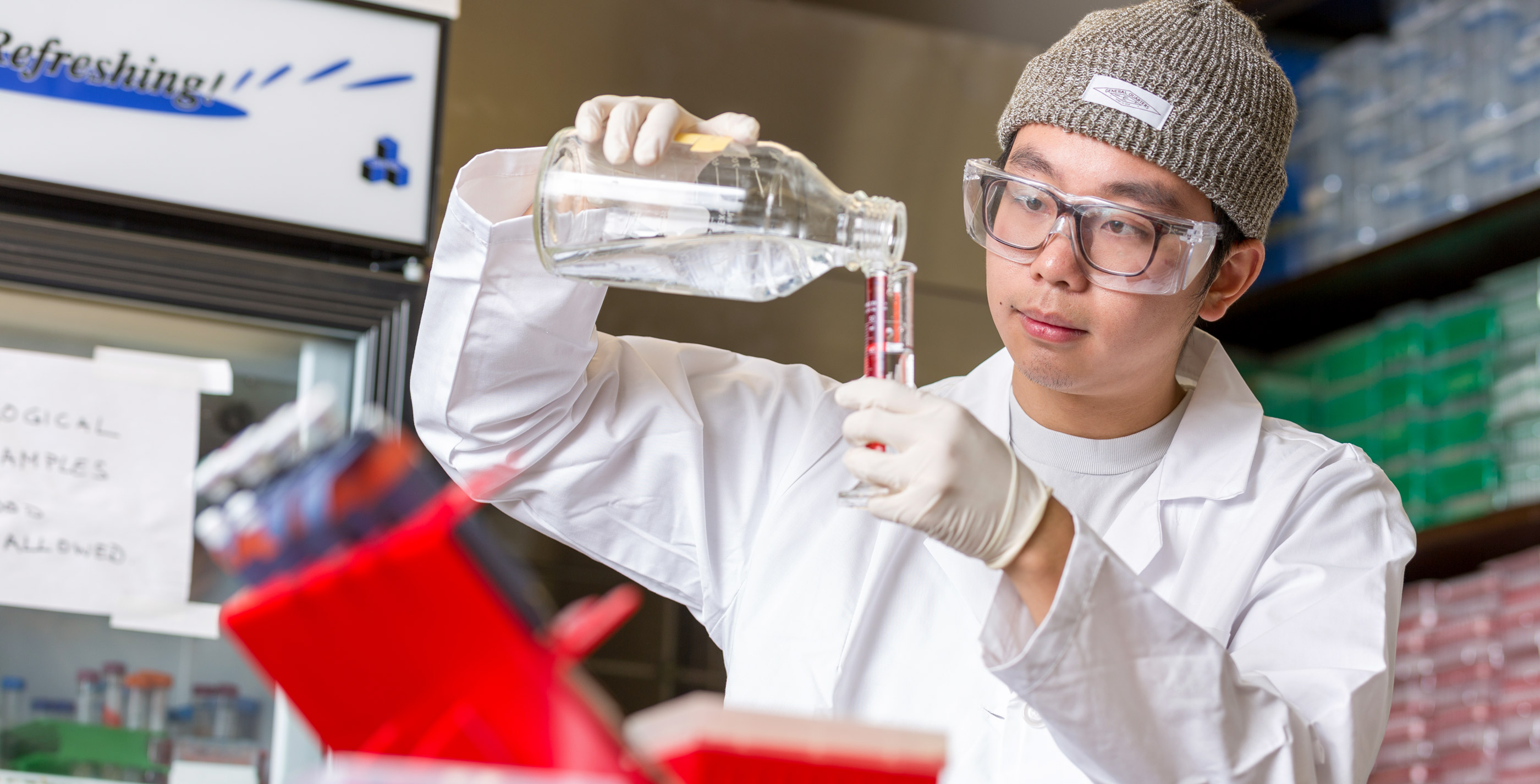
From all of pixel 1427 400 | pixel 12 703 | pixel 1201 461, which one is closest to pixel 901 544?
pixel 1201 461

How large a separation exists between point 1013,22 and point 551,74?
1.01 meters

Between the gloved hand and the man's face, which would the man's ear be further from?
the gloved hand

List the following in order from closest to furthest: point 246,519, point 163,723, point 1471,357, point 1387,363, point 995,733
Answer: point 246,519 → point 995,733 → point 163,723 → point 1471,357 → point 1387,363

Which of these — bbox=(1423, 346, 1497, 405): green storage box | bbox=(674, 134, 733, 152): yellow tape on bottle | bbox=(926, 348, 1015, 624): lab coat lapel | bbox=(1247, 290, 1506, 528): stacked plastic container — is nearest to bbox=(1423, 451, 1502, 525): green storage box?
bbox=(1247, 290, 1506, 528): stacked plastic container

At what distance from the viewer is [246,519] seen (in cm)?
54

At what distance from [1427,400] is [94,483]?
214cm

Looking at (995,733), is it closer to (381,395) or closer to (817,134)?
(381,395)

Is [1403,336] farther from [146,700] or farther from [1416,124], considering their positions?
[146,700]

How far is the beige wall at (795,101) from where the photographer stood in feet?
7.96

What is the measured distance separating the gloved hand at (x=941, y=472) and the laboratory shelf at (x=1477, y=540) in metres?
1.53

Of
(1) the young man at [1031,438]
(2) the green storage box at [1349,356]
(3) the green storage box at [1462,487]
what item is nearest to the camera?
(1) the young man at [1031,438]

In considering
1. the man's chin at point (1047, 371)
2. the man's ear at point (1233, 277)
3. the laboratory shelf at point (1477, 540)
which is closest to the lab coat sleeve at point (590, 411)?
the man's chin at point (1047, 371)

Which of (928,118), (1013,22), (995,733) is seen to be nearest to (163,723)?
(995,733)

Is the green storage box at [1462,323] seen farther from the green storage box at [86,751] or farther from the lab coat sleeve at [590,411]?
the green storage box at [86,751]
